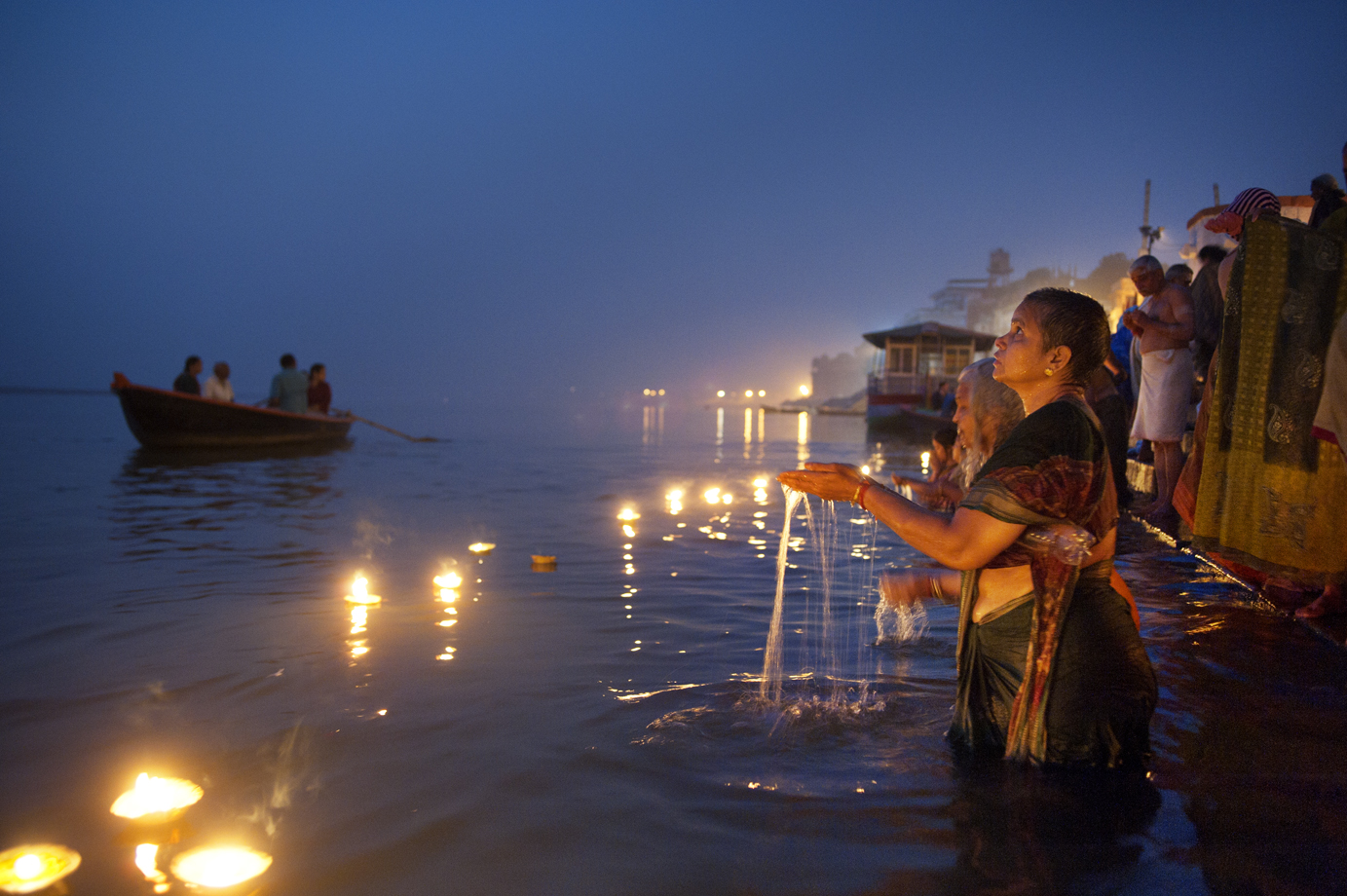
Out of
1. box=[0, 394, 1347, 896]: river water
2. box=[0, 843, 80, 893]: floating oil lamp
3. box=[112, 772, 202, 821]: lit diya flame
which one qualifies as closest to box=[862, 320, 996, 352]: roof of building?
box=[0, 394, 1347, 896]: river water

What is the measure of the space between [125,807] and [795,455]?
22944 millimetres

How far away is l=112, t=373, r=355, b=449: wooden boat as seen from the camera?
63.1ft

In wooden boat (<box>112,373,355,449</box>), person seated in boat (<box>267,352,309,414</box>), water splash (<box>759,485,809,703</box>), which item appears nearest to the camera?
water splash (<box>759,485,809,703</box>)

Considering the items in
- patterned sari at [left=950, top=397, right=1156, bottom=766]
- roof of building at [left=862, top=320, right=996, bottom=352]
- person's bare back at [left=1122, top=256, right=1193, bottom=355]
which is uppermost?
roof of building at [left=862, top=320, right=996, bottom=352]

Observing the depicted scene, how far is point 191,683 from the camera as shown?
4344 mm

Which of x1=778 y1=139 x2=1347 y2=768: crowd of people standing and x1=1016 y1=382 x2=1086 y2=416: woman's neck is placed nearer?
x1=778 y1=139 x2=1347 y2=768: crowd of people standing

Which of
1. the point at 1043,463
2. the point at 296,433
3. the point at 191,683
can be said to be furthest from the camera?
the point at 296,433

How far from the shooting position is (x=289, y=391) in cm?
2248

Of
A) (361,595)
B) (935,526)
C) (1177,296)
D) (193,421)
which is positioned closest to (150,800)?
(935,526)

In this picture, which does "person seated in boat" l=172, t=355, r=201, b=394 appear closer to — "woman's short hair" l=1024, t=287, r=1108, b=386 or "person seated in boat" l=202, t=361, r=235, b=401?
"person seated in boat" l=202, t=361, r=235, b=401

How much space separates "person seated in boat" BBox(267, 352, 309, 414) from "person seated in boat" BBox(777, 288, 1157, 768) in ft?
72.5

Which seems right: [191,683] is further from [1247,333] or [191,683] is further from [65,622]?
[1247,333]

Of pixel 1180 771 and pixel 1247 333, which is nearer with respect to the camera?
pixel 1180 771

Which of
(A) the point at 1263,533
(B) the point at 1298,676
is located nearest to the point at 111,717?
(B) the point at 1298,676
